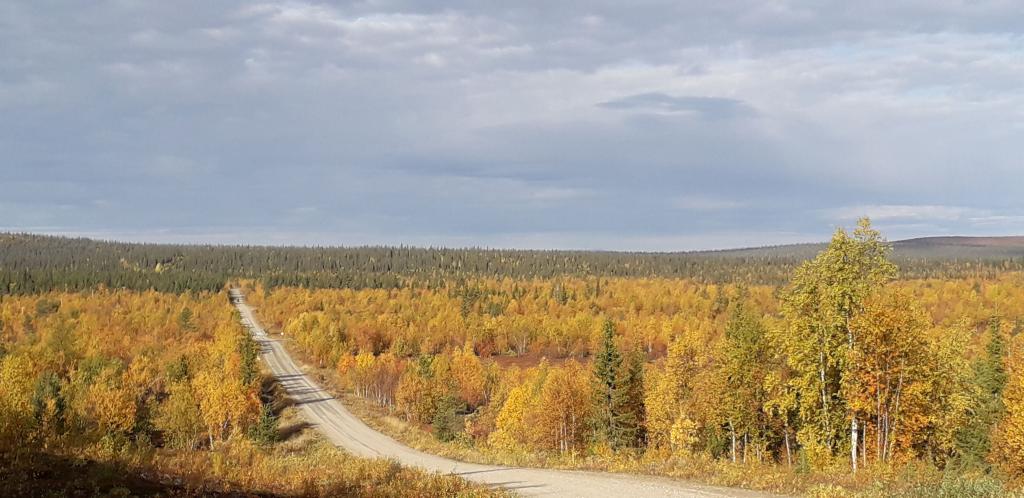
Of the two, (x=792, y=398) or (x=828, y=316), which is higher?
(x=828, y=316)

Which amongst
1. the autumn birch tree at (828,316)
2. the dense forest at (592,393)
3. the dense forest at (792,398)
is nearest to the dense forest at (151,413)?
the dense forest at (592,393)

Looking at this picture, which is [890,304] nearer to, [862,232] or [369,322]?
[862,232]

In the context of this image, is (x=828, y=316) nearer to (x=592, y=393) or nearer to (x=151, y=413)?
(x=592, y=393)

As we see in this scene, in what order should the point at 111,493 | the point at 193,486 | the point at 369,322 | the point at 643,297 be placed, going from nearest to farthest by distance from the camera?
the point at 111,493 < the point at 193,486 < the point at 369,322 < the point at 643,297

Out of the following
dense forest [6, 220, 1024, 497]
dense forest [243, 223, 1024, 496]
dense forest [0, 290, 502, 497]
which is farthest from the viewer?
dense forest [243, 223, 1024, 496]

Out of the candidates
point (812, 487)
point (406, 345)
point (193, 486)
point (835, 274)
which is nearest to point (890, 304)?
point (835, 274)

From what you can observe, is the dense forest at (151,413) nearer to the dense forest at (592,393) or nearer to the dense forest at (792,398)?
the dense forest at (592,393)

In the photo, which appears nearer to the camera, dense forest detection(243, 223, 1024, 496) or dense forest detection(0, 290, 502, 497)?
dense forest detection(0, 290, 502, 497)

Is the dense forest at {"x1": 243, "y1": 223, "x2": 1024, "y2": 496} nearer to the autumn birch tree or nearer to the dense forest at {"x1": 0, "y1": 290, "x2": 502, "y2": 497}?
the autumn birch tree

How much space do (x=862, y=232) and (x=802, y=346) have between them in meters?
4.78

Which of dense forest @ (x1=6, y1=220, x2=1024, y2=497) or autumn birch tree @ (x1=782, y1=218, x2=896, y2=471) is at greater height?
autumn birch tree @ (x1=782, y1=218, x2=896, y2=471)

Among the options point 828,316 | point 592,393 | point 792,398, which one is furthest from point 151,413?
point 828,316

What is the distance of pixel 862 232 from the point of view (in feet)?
81.1

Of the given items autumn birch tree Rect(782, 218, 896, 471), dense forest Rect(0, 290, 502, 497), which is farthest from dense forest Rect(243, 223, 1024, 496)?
dense forest Rect(0, 290, 502, 497)
